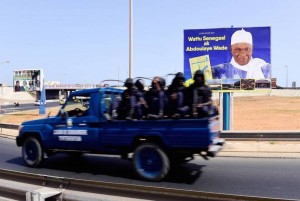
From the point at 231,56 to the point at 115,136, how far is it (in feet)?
33.5

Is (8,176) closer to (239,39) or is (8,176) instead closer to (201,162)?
(201,162)

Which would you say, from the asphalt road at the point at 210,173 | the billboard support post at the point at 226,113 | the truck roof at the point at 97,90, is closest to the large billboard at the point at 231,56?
the billboard support post at the point at 226,113

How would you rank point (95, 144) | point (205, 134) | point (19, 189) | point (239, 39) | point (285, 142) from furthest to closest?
point (239, 39)
point (285, 142)
point (95, 144)
point (205, 134)
point (19, 189)

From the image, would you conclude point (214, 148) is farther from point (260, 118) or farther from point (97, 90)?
point (260, 118)

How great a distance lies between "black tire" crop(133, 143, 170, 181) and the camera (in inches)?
297

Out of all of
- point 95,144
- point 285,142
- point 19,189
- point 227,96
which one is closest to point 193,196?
point 19,189

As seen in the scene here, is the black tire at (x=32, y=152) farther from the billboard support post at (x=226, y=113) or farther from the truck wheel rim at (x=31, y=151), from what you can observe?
the billboard support post at (x=226, y=113)

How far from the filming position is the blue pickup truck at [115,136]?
23.8 feet

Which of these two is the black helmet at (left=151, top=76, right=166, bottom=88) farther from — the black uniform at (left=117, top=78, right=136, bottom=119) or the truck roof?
the truck roof

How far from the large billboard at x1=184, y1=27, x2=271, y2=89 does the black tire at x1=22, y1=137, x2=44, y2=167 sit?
30.7 feet

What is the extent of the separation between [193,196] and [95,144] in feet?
15.5

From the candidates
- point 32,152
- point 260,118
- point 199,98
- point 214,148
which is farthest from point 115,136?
point 260,118

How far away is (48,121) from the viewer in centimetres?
910

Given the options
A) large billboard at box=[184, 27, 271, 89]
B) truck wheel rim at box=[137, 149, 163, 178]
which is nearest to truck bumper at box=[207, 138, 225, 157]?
truck wheel rim at box=[137, 149, 163, 178]
